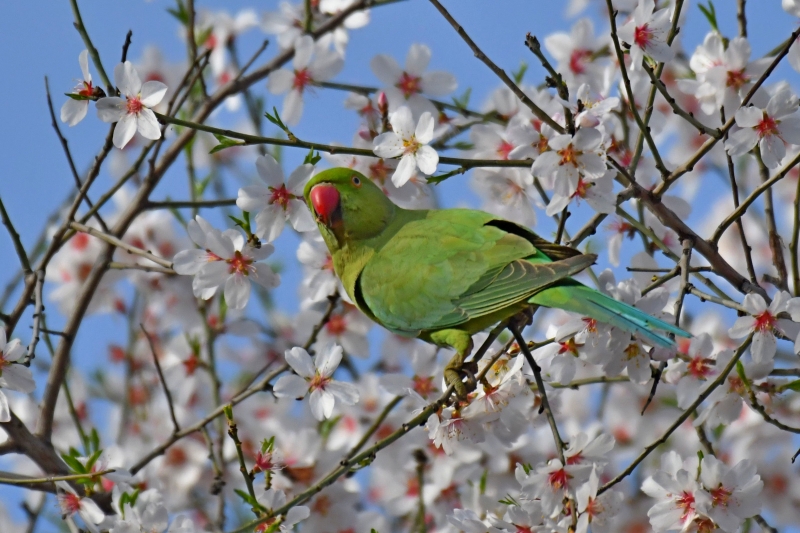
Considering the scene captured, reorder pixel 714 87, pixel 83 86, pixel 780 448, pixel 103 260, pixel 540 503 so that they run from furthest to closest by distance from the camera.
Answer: pixel 780 448
pixel 103 260
pixel 714 87
pixel 83 86
pixel 540 503

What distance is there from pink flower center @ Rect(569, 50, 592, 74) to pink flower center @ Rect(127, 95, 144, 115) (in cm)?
167

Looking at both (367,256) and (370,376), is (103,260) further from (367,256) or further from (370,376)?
(370,376)

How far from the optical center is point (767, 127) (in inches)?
95.4

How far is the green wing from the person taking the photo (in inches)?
92.2

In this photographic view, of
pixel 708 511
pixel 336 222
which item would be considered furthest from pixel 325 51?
pixel 708 511

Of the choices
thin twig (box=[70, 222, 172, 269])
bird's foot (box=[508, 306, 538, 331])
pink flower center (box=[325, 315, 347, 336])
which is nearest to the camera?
bird's foot (box=[508, 306, 538, 331])

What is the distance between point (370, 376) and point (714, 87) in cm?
191

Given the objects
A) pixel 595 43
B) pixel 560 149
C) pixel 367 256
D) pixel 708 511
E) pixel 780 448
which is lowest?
pixel 708 511

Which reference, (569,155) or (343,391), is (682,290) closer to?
(569,155)

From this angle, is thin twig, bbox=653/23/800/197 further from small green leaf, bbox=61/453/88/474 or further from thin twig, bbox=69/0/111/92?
small green leaf, bbox=61/453/88/474

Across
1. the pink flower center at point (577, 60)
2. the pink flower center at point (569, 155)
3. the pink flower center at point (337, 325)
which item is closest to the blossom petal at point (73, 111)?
the pink flower center at point (569, 155)

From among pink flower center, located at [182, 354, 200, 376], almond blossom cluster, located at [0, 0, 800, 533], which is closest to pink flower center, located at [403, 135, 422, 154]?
almond blossom cluster, located at [0, 0, 800, 533]

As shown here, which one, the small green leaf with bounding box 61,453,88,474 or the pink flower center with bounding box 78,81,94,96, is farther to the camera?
the small green leaf with bounding box 61,453,88,474

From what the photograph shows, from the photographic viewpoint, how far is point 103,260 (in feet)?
10.1
